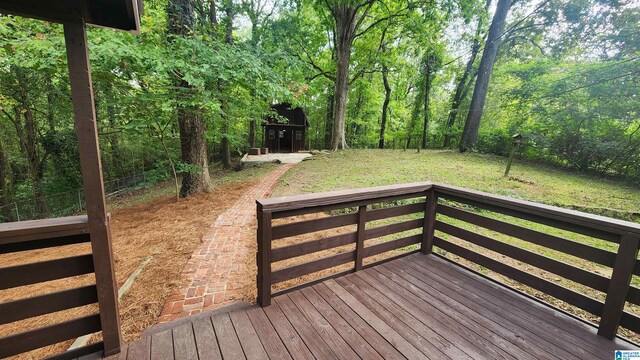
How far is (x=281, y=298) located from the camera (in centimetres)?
230

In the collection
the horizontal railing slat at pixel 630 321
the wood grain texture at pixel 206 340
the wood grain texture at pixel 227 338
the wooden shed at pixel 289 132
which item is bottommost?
the wood grain texture at pixel 227 338

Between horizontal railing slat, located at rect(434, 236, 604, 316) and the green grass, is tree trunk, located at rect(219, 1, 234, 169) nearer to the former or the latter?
the green grass

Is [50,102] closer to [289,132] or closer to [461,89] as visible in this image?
[289,132]

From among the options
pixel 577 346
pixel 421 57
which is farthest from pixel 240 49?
pixel 421 57

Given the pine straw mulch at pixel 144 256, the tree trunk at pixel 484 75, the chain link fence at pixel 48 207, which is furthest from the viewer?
the tree trunk at pixel 484 75

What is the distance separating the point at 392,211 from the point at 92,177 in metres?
2.72

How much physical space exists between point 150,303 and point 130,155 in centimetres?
1389

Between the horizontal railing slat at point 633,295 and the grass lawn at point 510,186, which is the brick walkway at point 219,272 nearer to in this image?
A: the grass lawn at point 510,186

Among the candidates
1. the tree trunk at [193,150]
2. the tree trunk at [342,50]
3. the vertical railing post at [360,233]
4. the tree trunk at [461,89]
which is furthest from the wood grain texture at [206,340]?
the tree trunk at [461,89]

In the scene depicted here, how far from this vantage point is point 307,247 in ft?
7.67

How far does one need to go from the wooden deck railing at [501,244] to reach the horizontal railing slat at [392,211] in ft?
0.04

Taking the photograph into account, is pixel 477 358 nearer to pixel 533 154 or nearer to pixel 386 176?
pixel 386 176

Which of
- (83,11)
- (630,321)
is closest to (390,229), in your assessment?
(630,321)

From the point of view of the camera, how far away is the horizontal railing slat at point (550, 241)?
76.4 inches
